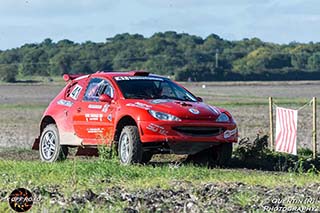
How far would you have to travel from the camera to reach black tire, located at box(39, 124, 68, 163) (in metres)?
16.6

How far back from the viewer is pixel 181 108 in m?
14.8

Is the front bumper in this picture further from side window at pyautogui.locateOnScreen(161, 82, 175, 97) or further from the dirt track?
the dirt track

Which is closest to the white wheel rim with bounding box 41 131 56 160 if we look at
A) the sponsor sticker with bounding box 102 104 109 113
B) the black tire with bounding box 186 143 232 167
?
the sponsor sticker with bounding box 102 104 109 113

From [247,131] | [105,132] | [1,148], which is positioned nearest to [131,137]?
[105,132]

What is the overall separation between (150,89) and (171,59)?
3801 inches

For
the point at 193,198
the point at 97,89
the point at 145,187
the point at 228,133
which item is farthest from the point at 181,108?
the point at 193,198

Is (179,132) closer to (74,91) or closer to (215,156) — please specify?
(215,156)

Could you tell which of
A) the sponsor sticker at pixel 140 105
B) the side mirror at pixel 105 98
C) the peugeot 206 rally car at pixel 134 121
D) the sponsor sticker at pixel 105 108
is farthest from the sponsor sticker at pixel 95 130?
the sponsor sticker at pixel 140 105

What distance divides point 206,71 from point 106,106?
8765cm

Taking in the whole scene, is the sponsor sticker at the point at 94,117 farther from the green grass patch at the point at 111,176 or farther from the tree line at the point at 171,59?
the tree line at the point at 171,59

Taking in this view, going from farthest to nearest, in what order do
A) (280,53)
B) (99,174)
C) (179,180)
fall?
(280,53), (99,174), (179,180)

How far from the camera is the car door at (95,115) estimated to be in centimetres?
1548

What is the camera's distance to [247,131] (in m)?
26.7

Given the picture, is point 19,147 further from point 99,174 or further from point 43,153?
point 99,174
